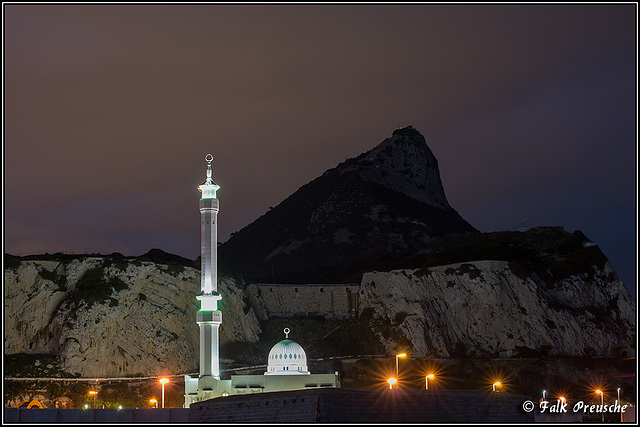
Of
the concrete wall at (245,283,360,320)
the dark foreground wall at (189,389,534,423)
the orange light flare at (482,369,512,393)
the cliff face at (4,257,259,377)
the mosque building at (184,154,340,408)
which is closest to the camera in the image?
the dark foreground wall at (189,389,534,423)

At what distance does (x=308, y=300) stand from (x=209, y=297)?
42811 millimetres

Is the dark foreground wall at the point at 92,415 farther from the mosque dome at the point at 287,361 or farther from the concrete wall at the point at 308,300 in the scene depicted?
the concrete wall at the point at 308,300

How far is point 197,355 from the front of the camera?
125 meters

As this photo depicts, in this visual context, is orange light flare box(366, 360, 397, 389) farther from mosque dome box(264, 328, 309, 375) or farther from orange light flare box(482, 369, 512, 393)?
mosque dome box(264, 328, 309, 375)

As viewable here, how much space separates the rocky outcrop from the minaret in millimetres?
34711

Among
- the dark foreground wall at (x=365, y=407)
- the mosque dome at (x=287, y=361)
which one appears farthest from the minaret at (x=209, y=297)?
the dark foreground wall at (x=365, y=407)

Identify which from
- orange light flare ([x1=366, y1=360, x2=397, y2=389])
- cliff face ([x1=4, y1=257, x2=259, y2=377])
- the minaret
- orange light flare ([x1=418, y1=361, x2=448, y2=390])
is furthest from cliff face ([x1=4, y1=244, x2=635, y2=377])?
→ the minaret

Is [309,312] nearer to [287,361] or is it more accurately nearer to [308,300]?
[308,300]

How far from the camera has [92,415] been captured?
79062 mm

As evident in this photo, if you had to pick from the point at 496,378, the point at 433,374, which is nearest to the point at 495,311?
the point at 496,378

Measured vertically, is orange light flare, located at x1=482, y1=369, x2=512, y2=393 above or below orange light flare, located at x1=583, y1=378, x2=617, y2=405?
above

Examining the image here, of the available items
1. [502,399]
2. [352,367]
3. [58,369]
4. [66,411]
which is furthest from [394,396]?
[352,367]

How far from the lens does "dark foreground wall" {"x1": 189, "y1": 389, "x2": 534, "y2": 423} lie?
215 feet

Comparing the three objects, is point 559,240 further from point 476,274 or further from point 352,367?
point 352,367
